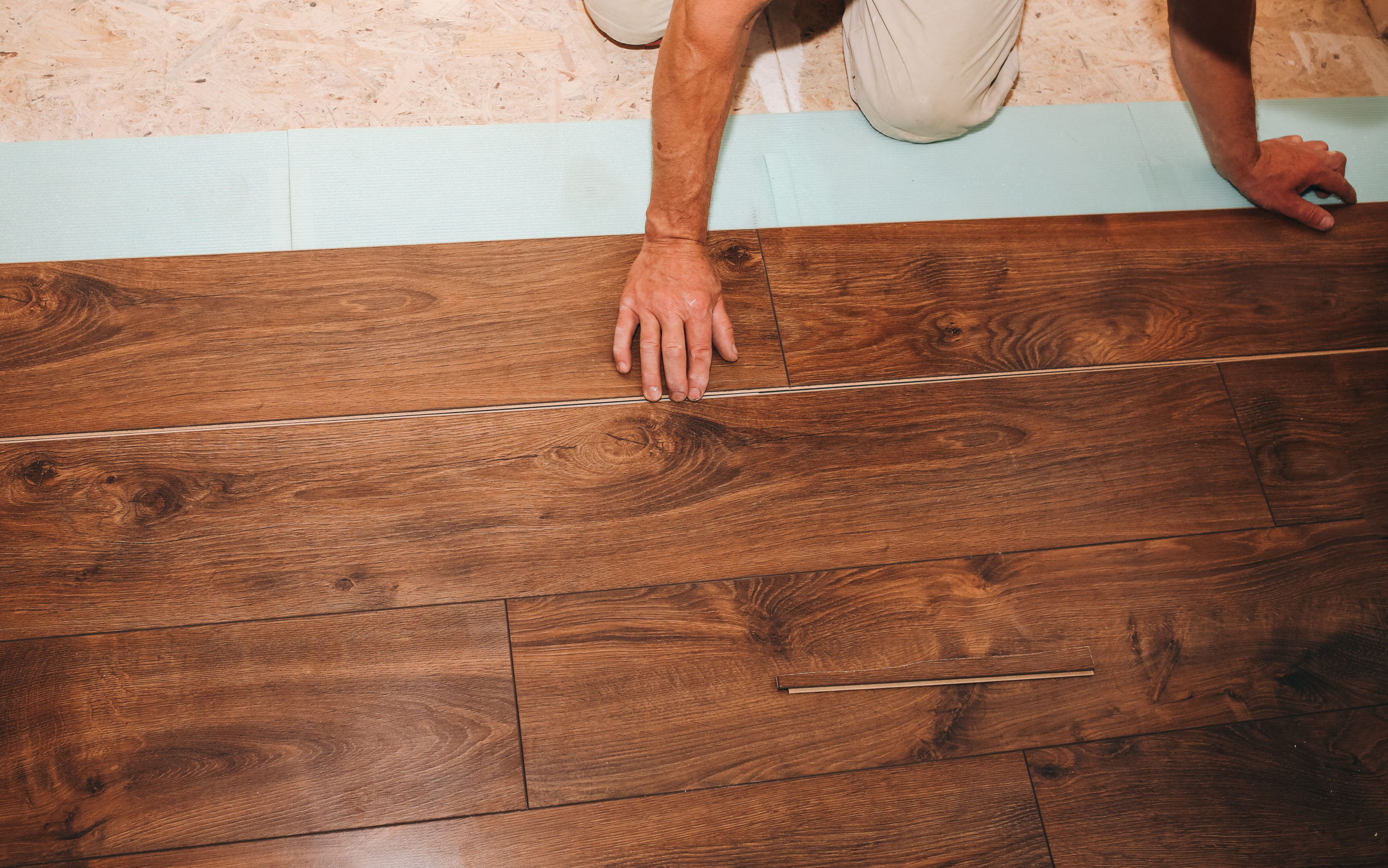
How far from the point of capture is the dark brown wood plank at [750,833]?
0.95 metres

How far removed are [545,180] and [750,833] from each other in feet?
3.05

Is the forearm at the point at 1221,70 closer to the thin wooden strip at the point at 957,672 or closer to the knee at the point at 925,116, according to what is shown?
the knee at the point at 925,116

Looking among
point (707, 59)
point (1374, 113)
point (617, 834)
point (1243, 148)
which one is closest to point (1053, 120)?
point (1243, 148)

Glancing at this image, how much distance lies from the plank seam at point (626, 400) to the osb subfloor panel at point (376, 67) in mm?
491

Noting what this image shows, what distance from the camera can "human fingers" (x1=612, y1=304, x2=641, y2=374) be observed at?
3.84 ft

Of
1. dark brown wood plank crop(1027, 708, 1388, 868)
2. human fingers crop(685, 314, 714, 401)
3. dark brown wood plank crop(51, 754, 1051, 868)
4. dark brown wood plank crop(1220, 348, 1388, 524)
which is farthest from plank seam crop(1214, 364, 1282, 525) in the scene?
human fingers crop(685, 314, 714, 401)

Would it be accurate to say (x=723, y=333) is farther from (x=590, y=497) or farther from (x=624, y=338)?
(x=590, y=497)

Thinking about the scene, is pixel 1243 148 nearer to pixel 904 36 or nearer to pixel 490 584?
Result: pixel 904 36

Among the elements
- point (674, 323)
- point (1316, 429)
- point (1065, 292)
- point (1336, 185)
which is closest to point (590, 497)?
point (674, 323)

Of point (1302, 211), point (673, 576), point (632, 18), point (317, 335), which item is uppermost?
point (632, 18)

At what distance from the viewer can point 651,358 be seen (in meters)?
1.16

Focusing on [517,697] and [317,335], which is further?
[317,335]

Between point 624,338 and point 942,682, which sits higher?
point 624,338

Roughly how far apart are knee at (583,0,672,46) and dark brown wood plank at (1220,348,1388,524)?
0.99 m
